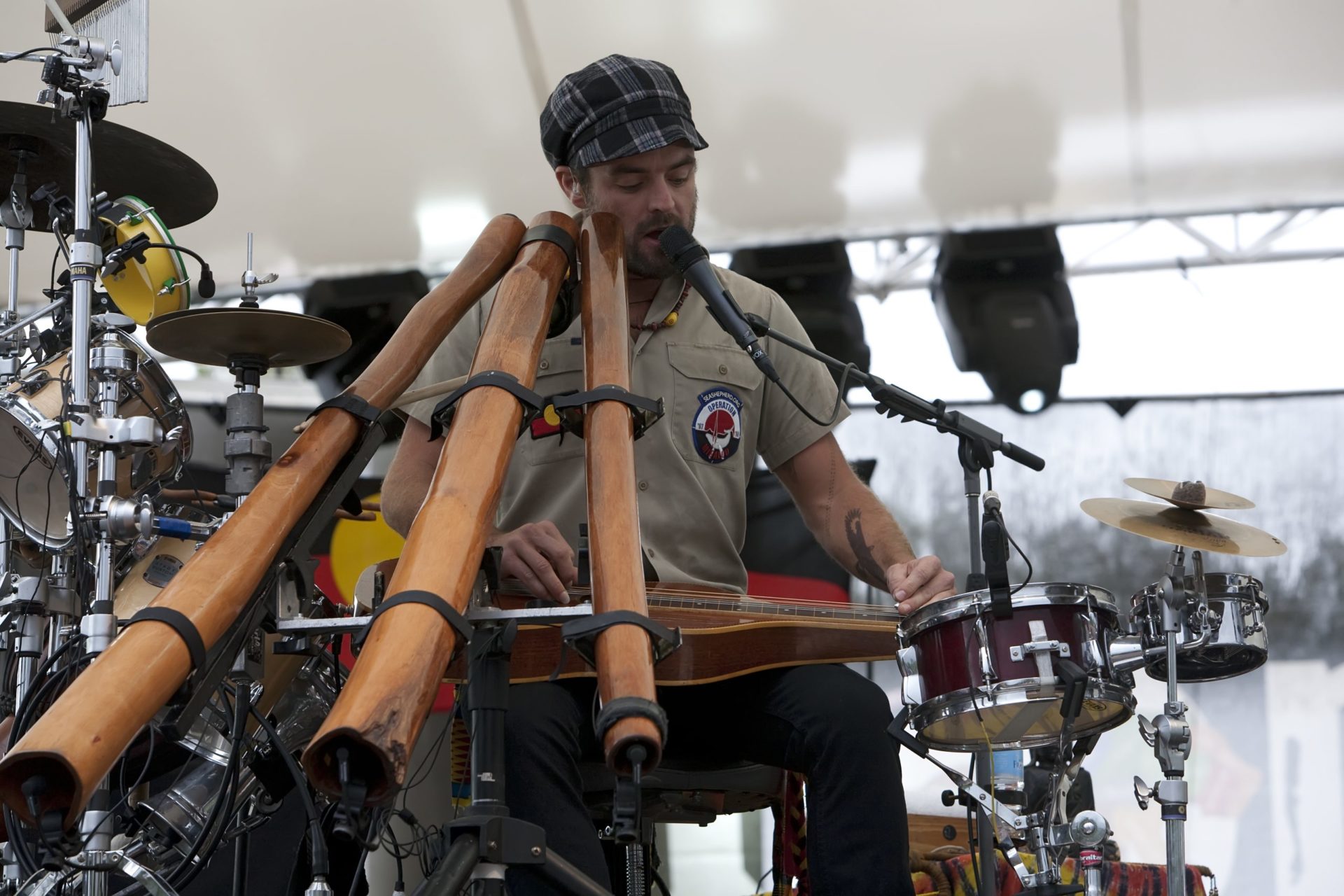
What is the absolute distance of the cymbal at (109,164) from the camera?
252 centimetres

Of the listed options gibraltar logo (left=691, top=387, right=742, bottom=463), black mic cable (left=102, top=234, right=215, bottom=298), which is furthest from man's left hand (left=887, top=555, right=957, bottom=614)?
black mic cable (left=102, top=234, right=215, bottom=298)

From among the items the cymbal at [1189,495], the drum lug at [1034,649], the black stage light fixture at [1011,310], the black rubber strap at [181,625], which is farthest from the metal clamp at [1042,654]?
the black stage light fixture at [1011,310]

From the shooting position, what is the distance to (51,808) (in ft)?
3.17

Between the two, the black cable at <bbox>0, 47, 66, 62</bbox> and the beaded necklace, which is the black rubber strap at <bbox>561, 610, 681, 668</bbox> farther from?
the black cable at <bbox>0, 47, 66, 62</bbox>

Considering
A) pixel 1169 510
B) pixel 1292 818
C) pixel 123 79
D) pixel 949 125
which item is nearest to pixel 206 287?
pixel 123 79

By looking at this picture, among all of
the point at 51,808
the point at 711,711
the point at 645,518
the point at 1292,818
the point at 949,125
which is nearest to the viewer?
the point at 51,808

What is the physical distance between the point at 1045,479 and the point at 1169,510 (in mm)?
1493

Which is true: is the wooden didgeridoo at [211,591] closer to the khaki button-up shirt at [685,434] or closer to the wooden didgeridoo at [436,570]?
the wooden didgeridoo at [436,570]

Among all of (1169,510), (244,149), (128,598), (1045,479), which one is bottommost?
(128,598)

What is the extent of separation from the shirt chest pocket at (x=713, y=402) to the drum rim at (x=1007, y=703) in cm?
61

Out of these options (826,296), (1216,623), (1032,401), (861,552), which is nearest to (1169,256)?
(1032,401)

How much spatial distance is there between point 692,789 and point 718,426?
66 cm

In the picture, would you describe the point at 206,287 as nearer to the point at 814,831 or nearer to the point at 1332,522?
the point at 814,831

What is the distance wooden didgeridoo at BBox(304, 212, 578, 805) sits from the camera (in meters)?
0.95
